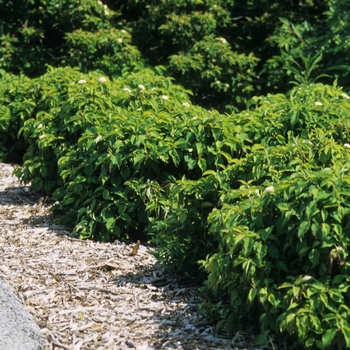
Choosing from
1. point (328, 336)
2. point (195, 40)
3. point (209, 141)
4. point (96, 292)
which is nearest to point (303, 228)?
point (328, 336)

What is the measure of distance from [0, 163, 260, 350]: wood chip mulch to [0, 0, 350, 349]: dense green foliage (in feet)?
0.47

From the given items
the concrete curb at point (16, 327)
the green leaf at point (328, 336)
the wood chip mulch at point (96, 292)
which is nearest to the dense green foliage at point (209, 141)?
the green leaf at point (328, 336)

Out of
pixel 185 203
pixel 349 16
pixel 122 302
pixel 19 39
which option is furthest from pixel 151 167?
pixel 19 39

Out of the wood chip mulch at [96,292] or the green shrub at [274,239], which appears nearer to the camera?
the green shrub at [274,239]

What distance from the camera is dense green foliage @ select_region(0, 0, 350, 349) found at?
3865mm

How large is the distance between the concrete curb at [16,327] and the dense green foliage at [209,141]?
918mm

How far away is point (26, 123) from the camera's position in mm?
6598

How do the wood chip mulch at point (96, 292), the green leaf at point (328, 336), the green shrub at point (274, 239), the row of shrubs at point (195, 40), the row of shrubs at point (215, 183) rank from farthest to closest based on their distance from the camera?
the row of shrubs at point (195, 40) < the wood chip mulch at point (96, 292) < the row of shrubs at point (215, 183) < the green shrub at point (274, 239) < the green leaf at point (328, 336)

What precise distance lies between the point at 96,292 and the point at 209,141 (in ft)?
4.48

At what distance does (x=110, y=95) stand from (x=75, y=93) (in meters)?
0.28

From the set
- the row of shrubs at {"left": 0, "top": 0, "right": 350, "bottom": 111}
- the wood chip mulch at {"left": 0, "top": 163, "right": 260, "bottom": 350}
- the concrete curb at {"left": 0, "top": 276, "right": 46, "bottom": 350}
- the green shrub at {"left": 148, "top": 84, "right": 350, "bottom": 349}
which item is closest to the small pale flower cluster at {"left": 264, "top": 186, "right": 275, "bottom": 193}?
the green shrub at {"left": 148, "top": 84, "right": 350, "bottom": 349}

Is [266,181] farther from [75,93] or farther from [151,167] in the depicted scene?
[75,93]

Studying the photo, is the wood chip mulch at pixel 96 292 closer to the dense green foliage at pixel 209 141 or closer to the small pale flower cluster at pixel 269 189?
the dense green foliage at pixel 209 141

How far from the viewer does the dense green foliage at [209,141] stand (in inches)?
152
